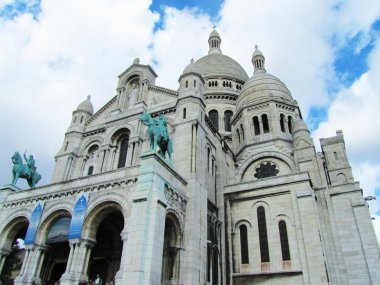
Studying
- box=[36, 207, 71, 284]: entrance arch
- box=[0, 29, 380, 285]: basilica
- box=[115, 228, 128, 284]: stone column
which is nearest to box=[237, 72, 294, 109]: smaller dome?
box=[0, 29, 380, 285]: basilica

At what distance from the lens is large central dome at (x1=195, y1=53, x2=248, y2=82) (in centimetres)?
4472

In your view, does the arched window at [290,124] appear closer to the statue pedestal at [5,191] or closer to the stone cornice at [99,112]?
the stone cornice at [99,112]

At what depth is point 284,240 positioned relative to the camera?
831 inches

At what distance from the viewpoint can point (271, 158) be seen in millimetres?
28734

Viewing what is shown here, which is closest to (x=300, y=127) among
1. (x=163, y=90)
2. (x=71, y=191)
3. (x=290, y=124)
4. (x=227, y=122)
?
(x=290, y=124)

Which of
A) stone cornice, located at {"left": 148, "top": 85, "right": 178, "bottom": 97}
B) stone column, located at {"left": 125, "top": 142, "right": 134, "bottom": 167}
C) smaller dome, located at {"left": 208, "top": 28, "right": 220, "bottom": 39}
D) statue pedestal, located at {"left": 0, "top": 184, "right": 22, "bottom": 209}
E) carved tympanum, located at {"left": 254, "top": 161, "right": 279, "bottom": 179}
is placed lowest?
statue pedestal, located at {"left": 0, "top": 184, "right": 22, "bottom": 209}

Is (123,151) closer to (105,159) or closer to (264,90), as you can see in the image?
(105,159)

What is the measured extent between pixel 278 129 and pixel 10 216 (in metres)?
22.7

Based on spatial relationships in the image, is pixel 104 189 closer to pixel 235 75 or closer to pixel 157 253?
pixel 157 253

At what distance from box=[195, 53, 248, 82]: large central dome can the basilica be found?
47.4ft

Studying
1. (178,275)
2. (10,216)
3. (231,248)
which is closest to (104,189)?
(178,275)

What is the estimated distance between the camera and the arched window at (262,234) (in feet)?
70.0

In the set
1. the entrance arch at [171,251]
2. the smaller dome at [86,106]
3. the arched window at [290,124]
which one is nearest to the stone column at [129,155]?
the entrance arch at [171,251]

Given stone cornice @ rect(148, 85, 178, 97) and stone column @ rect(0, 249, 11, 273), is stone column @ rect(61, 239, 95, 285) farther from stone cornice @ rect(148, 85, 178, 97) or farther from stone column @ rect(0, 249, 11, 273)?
stone cornice @ rect(148, 85, 178, 97)
